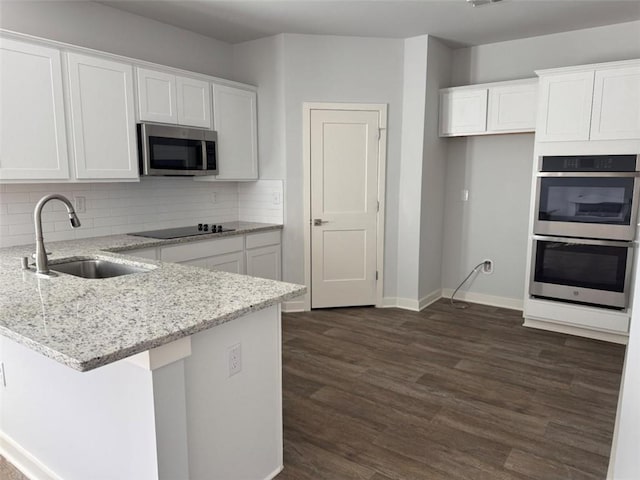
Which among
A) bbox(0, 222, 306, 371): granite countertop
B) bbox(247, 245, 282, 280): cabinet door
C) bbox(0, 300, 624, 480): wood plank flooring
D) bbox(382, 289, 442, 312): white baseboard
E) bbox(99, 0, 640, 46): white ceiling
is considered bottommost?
bbox(0, 300, 624, 480): wood plank flooring

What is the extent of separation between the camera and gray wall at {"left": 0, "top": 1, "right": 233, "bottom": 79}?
3.09 m

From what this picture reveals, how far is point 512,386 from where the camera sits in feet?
9.58

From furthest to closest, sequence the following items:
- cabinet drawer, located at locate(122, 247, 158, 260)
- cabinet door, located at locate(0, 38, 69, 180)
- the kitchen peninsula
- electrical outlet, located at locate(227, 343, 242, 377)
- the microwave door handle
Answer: the microwave door handle < cabinet drawer, located at locate(122, 247, 158, 260) < cabinet door, located at locate(0, 38, 69, 180) < electrical outlet, located at locate(227, 343, 242, 377) < the kitchen peninsula

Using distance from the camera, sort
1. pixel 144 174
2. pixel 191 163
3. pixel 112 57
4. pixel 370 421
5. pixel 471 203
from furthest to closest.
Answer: pixel 471 203 → pixel 191 163 → pixel 144 174 → pixel 112 57 → pixel 370 421

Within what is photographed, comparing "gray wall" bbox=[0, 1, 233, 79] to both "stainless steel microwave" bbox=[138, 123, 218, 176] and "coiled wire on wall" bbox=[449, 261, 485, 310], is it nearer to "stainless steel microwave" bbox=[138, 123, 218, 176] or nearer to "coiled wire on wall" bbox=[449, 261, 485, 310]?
"stainless steel microwave" bbox=[138, 123, 218, 176]

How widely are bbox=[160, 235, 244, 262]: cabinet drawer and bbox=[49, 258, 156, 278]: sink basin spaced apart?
0.67 metres

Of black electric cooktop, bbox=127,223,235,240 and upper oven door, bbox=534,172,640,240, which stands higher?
upper oven door, bbox=534,172,640,240

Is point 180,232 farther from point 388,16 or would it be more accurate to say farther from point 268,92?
point 388,16

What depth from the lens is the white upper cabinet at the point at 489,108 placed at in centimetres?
403

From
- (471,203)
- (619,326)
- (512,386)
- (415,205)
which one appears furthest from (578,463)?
(471,203)

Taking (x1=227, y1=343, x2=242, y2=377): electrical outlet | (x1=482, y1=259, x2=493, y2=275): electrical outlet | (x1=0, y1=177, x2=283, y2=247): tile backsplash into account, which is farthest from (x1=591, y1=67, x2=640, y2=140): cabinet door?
(x1=227, y1=343, x2=242, y2=377): electrical outlet

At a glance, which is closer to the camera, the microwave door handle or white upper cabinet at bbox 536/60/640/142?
white upper cabinet at bbox 536/60/640/142

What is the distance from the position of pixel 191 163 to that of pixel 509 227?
3.16m

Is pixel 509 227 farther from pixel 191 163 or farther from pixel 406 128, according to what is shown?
pixel 191 163
